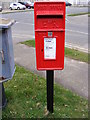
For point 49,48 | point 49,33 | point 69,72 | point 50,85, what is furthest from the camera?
point 69,72

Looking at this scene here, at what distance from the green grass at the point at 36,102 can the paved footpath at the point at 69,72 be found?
0.85ft

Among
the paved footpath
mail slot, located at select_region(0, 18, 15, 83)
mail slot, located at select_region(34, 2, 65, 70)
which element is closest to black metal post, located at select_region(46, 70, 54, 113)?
mail slot, located at select_region(34, 2, 65, 70)

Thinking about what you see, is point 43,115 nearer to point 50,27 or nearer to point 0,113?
point 0,113

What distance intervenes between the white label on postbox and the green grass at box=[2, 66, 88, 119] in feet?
3.34

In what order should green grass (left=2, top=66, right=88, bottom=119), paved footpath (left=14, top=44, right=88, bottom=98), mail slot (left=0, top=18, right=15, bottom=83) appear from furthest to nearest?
paved footpath (left=14, top=44, right=88, bottom=98), green grass (left=2, top=66, right=88, bottom=119), mail slot (left=0, top=18, right=15, bottom=83)

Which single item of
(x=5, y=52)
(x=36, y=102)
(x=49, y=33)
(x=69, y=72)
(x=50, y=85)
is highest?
(x=49, y=33)

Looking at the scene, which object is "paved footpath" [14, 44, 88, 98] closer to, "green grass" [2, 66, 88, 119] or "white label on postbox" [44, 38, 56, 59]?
"green grass" [2, 66, 88, 119]

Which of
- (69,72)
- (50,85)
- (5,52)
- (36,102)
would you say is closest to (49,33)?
(5,52)

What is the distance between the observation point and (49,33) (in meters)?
2.32

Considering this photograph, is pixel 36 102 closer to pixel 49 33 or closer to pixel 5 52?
pixel 5 52

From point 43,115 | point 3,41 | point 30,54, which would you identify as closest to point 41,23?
point 3,41

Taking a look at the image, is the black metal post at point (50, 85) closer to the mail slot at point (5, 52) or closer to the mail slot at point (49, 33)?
the mail slot at point (49, 33)

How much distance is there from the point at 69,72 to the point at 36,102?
59.7 inches

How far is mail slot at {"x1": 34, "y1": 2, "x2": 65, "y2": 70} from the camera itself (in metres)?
2.22
